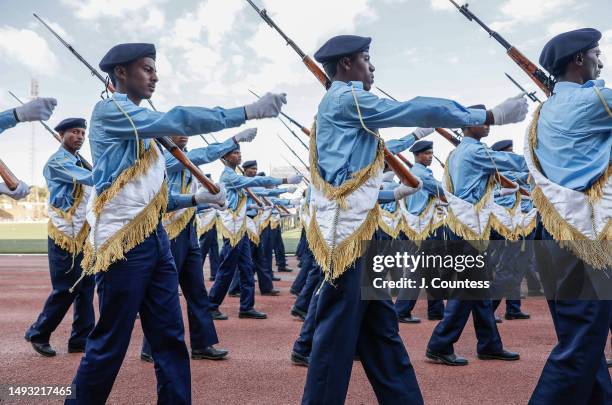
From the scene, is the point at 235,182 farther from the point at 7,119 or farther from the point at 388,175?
the point at 7,119

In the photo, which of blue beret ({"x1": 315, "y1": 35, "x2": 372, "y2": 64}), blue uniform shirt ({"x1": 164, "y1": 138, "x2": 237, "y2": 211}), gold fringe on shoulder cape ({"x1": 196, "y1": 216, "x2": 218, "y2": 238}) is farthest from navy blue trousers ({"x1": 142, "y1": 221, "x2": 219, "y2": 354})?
gold fringe on shoulder cape ({"x1": 196, "y1": 216, "x2": 218, "y2": 238})

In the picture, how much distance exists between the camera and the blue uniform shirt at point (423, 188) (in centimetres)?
691

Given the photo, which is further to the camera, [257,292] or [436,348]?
[257,292]

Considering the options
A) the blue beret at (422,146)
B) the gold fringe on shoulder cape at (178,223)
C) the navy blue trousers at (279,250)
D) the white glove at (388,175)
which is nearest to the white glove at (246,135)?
the gold fringe on shoulder cape at (178,223)

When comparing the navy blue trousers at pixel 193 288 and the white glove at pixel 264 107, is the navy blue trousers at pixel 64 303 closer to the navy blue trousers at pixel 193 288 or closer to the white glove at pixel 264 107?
the navy blue trousers at pixel 193 288

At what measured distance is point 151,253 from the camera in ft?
9.92

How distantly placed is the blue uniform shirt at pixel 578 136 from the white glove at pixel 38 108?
3.30 m

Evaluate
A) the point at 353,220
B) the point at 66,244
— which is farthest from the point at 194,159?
the point at 353,220

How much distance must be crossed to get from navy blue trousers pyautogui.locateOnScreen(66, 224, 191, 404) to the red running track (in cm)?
80

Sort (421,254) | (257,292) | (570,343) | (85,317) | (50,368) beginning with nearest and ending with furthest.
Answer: (570,343) < (50,368) < (85,317) < (421,254) < (257,292)

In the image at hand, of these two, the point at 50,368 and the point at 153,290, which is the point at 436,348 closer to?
the point at 153,290

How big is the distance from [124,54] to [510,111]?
7.15 ft

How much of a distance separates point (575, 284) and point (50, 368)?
4046 millimetres

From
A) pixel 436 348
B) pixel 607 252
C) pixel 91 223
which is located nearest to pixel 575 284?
pixel 607 252
